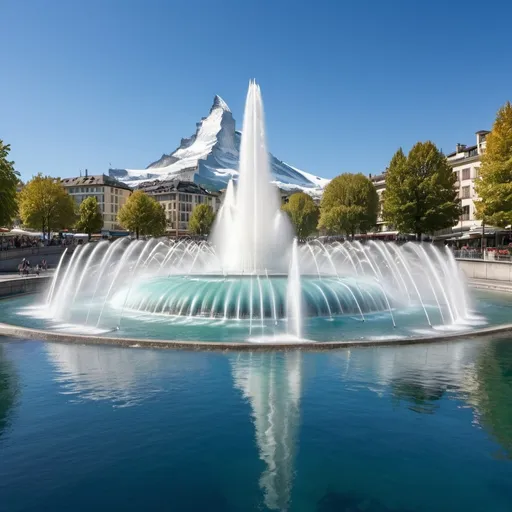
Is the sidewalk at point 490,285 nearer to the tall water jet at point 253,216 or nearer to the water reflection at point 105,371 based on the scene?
the tall water jet at point 253,216

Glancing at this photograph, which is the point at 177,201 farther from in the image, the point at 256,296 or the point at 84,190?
the point at 256,296

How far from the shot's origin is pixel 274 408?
463 inches

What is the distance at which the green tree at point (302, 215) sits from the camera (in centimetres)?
10388

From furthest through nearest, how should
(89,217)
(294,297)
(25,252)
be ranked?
(89,217)
(25,252)
(294,297)

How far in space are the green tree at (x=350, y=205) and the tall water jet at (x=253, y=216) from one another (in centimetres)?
4826

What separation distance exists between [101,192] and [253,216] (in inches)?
4953

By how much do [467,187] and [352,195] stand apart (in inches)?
700

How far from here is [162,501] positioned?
772cm

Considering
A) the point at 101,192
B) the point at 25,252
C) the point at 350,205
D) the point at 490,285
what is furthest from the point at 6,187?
the point at 101,192

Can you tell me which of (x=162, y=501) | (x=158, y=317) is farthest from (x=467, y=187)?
(x=162, y=501)

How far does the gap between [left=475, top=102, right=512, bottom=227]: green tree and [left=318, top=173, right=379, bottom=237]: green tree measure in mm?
30234

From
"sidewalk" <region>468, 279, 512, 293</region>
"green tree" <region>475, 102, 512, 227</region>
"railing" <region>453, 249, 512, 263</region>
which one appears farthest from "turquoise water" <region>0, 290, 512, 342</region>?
"green tree" <region>475, 102, 512, 227</region>

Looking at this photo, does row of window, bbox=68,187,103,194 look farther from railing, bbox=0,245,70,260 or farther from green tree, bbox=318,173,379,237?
railing, bbox=0,245,70,260

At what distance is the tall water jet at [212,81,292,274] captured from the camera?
108 feet
